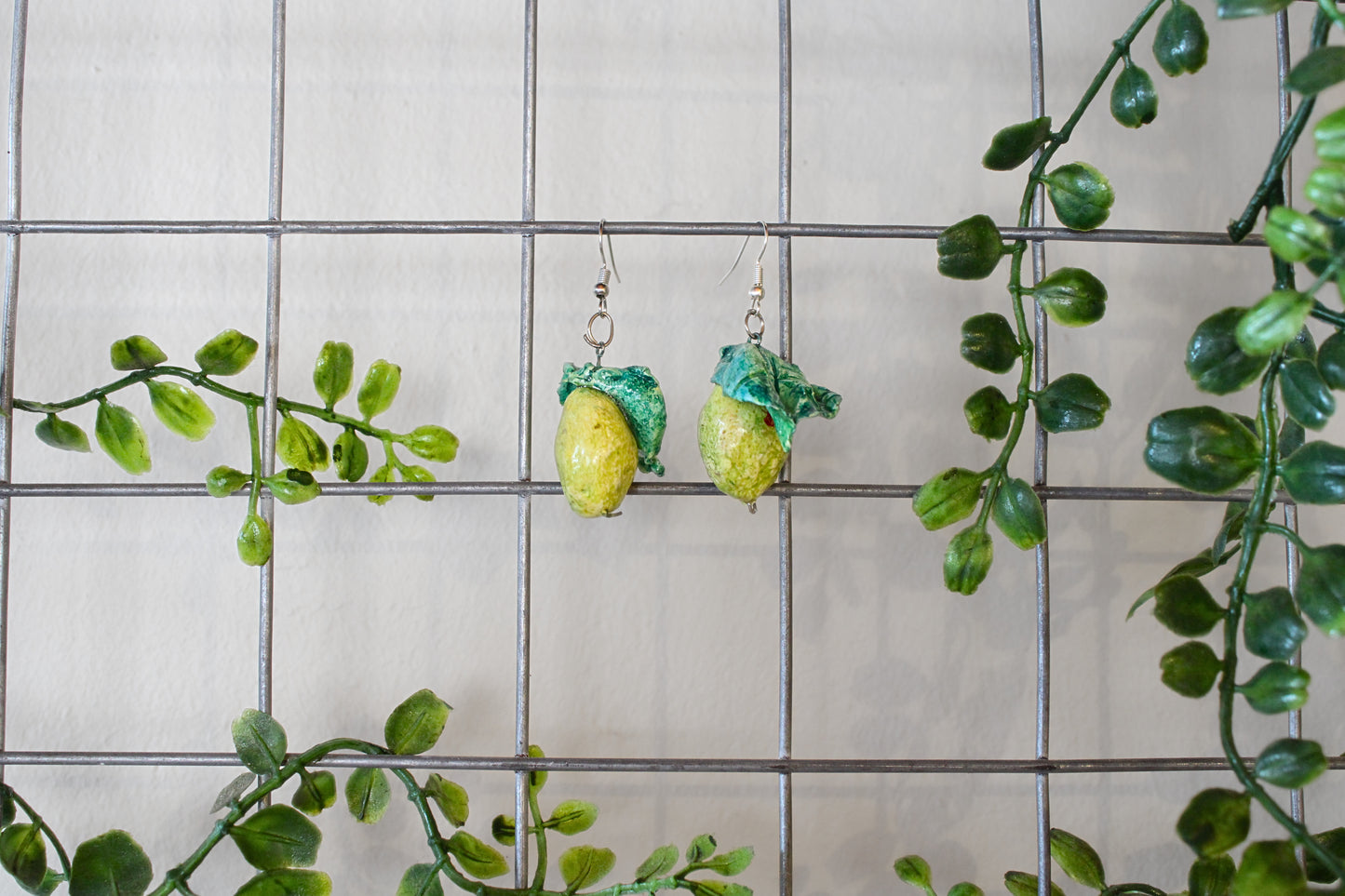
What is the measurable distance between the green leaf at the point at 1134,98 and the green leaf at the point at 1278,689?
269 millimetres

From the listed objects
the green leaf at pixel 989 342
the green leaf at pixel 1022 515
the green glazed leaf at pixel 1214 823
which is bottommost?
the green glazed leaf at pixel 1214 823

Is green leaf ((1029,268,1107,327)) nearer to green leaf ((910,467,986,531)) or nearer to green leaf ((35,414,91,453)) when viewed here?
green leaf ((910,467,986,531))

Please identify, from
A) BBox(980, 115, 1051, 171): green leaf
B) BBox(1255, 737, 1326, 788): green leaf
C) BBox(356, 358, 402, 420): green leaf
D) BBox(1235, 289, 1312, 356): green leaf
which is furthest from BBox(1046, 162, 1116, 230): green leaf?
BBox(356, 358, 402, 420): green leaf

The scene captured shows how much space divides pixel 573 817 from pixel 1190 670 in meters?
0.31

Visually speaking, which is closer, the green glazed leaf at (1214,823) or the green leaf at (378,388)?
the green glazed leaf at (1214,823)

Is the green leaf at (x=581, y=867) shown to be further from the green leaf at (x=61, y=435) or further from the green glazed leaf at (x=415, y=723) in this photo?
the green leaf at (x=61, y=435)

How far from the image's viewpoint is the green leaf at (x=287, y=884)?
44cm

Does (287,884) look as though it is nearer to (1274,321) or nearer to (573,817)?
(573,817)

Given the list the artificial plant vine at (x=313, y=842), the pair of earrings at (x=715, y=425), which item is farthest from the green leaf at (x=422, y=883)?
the pair of earrings at (x=715, y=425)

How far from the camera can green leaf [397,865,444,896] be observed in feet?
1.52

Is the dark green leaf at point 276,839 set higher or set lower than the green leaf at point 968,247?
lower

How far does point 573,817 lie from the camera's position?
19.4 inches

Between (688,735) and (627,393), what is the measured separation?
0.23 metres

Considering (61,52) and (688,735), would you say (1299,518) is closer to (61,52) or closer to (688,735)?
(688,735)
